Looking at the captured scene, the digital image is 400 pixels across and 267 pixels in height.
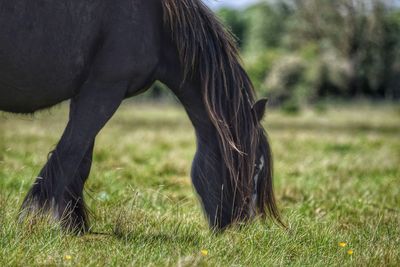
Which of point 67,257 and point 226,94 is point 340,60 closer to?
point 226,94

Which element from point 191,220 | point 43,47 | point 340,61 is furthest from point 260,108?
point 340,61

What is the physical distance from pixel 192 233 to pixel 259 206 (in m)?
0.60

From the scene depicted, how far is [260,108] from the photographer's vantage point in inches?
195

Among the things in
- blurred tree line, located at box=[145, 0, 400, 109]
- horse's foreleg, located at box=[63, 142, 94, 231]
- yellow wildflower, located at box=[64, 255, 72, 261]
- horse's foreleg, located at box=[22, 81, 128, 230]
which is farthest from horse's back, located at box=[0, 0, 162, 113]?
blurred tree line, located at box=[145, 0, 400, 109]

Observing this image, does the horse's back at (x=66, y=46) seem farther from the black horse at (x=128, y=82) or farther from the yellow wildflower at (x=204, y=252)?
the yellow wildflower at (x=204, y=252)

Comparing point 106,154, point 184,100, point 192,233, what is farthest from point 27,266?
point 106,154

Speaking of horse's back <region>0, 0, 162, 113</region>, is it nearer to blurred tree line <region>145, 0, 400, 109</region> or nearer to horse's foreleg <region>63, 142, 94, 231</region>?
horse's foreleg <region>63, 142, 94, 231</region>

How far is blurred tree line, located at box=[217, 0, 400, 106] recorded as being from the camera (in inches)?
1441

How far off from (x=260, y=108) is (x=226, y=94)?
0.32 m

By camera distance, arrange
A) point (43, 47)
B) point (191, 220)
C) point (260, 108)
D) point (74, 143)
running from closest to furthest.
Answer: point (43, 47) < point (74, 143) < point (260, 108) < point (191, 220)

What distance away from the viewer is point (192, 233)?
4609 mm

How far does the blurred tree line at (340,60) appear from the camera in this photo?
3659 centimetres

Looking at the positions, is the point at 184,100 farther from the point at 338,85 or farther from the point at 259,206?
the point at 338,85

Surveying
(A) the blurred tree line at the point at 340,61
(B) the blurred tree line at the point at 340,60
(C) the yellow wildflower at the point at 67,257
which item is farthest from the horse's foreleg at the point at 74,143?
(B) the blurred tree line at the point at 340,60
